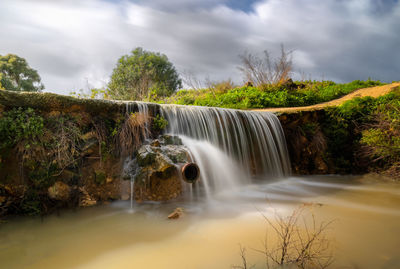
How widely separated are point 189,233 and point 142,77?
14.4 metres

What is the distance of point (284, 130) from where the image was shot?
7.64 meters

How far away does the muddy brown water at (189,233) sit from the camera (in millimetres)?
2289

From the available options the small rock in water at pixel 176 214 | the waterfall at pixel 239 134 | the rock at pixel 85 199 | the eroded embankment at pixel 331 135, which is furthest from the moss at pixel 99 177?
the eroded embankment at pixel 331 135

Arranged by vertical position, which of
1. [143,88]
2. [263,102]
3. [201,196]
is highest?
[143,88]

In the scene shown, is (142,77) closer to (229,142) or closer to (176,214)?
(229,142)

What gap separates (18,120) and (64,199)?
59.2 inches

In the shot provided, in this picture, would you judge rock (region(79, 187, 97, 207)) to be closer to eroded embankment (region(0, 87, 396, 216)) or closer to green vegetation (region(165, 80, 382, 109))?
eroded embankment (region(0, 87, 396, 216))

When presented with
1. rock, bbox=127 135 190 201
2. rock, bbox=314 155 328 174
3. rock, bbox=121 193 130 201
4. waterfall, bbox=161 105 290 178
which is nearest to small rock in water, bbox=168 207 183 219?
rock, bbox=127 135 190 201

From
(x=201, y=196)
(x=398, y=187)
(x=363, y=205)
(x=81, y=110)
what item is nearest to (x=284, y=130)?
(x=398, y=187)

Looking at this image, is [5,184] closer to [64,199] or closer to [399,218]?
[64,199]

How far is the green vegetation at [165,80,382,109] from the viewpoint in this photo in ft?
34.5

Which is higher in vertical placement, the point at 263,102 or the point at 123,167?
the point at 263,102

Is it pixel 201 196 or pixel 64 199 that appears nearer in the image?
pixel 64 199

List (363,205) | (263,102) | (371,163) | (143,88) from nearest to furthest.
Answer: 1. (363,205)
2. (371,163)
3. (263,102)
4. (143,88)
